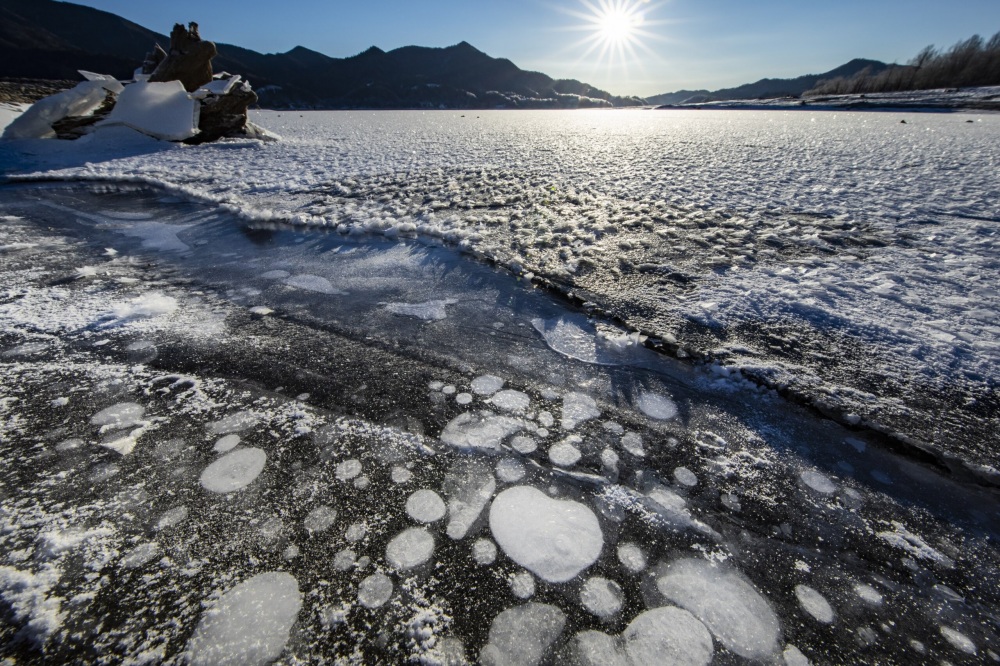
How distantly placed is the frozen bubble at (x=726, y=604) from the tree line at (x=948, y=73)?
43053 mm

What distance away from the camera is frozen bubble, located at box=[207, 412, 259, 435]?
1370 millimetres

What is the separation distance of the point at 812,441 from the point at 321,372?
6.13 feet

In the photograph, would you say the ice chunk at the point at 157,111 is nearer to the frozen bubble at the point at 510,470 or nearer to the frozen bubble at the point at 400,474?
the frozen bubble at the point at 400,474

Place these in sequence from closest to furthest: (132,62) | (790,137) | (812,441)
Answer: (812,441), (790,137), (132,62)

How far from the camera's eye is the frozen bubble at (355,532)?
1051 mm

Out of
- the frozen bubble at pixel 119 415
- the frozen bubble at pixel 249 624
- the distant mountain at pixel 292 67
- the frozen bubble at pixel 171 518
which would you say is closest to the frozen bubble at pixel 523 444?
the frozen bubble at pixel 249 624

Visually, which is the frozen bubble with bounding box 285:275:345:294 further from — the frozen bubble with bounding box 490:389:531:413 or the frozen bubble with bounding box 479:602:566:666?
the frozen bubble with bounding box 479:602:566:666

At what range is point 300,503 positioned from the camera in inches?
44.6

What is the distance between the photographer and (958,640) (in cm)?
90

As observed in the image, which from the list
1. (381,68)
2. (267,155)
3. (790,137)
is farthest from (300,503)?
(381,68)

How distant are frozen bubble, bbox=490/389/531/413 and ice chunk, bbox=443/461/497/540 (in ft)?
0.98

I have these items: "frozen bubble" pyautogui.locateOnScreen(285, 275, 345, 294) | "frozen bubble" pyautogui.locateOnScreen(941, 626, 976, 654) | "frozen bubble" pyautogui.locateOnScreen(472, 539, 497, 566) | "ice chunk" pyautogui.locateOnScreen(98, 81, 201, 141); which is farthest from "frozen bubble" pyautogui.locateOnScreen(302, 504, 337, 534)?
"ice chunk" pyautogui.locateOnScreen(98, 81, 201, 141)

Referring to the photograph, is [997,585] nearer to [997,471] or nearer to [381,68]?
[997,471]

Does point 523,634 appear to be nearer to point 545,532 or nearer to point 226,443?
point 545,532
